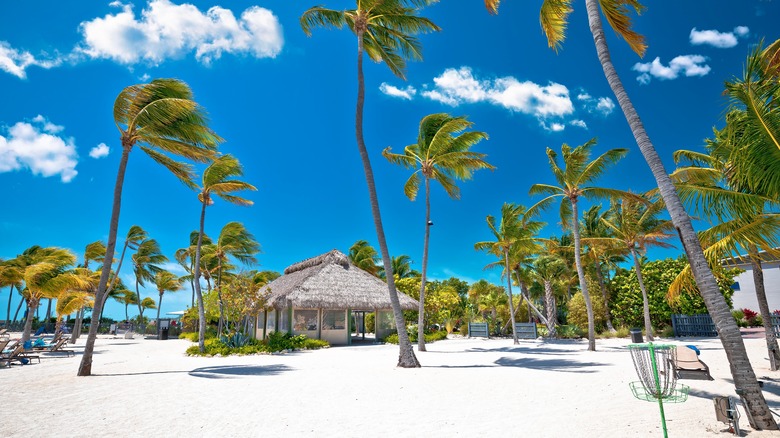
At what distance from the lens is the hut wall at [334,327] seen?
20938 mm

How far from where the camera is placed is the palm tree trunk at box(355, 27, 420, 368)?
1151cm

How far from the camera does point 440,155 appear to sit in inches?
606

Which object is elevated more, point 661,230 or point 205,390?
point 661,230

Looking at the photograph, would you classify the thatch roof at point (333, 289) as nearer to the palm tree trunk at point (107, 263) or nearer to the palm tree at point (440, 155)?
the palm tree at point (440, 155)

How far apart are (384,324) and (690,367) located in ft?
55.5

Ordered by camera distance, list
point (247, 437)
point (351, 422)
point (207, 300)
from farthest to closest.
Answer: point (207, 300) → point (351, 422) → point (247, 437)

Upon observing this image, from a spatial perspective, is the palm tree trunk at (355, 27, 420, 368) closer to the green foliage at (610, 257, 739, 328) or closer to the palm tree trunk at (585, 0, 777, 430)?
the palm tree trunk at (585, 0, 777, 430)

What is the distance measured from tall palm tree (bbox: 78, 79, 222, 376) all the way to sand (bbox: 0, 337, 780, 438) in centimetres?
315

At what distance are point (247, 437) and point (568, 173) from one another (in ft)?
47.9

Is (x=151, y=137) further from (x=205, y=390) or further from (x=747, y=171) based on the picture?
(x=747, y=171)

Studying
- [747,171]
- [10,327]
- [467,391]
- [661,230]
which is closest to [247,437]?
[467,391]

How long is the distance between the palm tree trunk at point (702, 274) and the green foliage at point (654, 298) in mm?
19745

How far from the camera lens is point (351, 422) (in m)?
5.68

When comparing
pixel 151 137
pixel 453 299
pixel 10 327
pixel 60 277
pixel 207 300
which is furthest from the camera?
pixel 10 327
